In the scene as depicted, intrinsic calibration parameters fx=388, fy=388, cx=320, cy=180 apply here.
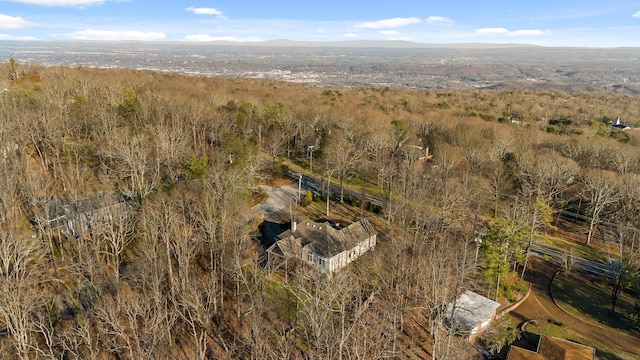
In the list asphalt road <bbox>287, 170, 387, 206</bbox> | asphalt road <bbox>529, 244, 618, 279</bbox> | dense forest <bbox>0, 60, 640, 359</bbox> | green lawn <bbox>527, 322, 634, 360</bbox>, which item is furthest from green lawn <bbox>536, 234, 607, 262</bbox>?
asphalt road <bbox>287, 170, 387, 206</bbox>

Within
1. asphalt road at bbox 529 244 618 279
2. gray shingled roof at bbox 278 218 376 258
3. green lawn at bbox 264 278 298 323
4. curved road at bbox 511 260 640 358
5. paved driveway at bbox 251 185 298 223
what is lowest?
curved road at bbox 511 260 640 358

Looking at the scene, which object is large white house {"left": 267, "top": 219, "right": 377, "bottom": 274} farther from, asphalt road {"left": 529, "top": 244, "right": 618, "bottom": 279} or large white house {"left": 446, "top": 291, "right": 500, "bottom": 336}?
asphalt road {"left": 529, "top": 244, "right": 618, "bottom": 279}

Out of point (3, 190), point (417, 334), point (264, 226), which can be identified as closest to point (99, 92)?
point (3, 190)

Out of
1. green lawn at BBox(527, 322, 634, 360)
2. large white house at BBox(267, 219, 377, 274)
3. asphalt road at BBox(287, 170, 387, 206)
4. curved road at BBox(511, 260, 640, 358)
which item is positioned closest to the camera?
green lawn at BBox(527, 322, 634, 360)

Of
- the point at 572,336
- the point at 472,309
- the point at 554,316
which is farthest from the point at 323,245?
the point at 572,336

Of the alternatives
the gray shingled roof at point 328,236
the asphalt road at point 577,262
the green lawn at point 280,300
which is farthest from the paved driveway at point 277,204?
the asphalt road at point 577,262

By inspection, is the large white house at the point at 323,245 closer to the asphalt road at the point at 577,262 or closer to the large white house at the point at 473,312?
the large white house at the point at 473,312

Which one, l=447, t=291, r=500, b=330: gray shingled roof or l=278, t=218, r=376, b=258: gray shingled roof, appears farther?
l=278, t=218, r=376, b=258: gray shingled roof

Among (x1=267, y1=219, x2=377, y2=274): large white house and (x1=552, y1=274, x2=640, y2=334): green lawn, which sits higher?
(x1=267, y1=219, x2=377, y2=274): large white house
